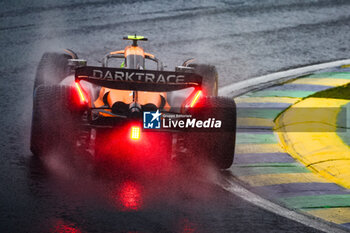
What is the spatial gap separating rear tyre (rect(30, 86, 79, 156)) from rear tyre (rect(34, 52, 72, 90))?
71.9 inches

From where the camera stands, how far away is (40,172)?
26.0 feet

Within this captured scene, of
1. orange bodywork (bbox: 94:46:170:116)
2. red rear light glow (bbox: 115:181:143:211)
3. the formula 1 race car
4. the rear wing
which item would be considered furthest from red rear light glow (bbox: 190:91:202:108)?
red rear light glow (bbox: 115:181:143:211)

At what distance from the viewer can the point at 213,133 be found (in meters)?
8.05

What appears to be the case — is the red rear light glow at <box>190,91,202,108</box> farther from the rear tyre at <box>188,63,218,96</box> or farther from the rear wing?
the rear tyre at <box>188,63,218,96</box>

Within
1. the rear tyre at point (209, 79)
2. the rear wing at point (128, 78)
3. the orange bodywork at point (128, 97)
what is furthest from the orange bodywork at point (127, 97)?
the rear tyre at point (209, 79)

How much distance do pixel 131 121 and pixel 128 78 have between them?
54cm

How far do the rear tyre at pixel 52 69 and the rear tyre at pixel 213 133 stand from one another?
253 cm

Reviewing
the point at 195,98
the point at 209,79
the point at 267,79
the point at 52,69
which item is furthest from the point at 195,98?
the point at 267,79

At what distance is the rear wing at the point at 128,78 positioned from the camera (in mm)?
8008

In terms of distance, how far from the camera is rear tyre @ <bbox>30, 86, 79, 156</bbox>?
7844 millimetres

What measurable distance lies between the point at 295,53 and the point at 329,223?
315 inches

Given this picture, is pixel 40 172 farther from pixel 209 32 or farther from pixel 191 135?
pixel 209 32

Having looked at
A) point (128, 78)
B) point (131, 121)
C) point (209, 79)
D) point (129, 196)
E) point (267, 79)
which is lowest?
point (129, 196)

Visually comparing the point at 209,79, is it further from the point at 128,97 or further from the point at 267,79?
the point at 267,79
